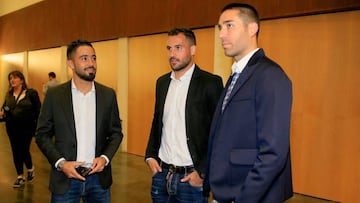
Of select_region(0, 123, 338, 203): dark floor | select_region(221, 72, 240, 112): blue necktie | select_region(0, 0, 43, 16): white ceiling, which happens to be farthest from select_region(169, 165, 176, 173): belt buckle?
select_region(0, 0, 43, 16): white ceiling

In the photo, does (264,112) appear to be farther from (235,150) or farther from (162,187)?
(162,187)

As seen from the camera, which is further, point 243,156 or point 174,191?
point 174,191

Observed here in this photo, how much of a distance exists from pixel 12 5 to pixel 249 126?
13.6m

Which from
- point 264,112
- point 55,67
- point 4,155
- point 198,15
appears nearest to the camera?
point 264,112

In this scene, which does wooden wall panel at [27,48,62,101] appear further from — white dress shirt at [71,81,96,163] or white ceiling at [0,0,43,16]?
white dress shirt at [71,81,96,163]

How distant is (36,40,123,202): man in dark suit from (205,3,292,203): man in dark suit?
905mm

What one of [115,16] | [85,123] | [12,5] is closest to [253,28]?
[85,123]

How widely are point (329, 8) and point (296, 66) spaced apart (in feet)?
2.54

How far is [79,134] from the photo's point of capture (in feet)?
7.14

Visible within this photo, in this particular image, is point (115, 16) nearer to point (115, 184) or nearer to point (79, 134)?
point (115, 184)

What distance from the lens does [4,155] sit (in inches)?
258

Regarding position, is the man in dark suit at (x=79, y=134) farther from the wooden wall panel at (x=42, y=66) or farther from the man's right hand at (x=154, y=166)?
the wooden wall panel at (x=42, y=66)

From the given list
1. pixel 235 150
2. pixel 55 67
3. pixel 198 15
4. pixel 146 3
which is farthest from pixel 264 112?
pixel 55 67

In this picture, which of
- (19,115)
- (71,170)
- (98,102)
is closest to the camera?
(71,170)
